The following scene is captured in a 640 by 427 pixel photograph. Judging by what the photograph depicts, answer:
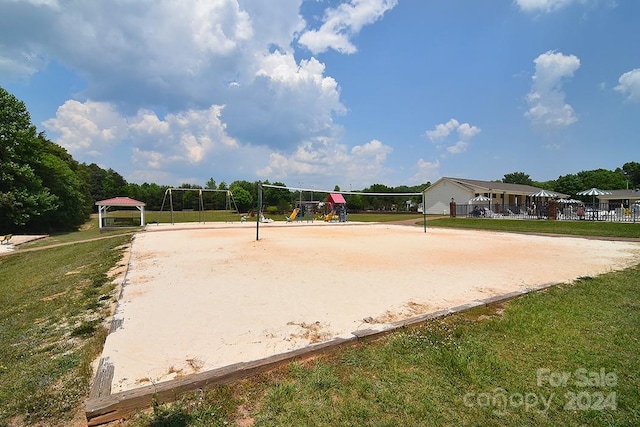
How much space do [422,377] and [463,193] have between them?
38.8 meters

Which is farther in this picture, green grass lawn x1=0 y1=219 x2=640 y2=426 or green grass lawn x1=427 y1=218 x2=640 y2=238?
green grass lawn x1=427 y1=218 x2=640 y2=238

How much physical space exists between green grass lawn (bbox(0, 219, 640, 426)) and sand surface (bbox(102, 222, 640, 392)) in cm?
42

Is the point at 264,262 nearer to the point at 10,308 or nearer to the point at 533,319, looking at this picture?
the point at 10,308

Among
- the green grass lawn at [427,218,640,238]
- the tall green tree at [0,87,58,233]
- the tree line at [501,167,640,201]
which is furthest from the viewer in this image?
the tree line at [501,167,640,201]

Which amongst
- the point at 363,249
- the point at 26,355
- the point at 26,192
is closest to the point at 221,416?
the point at 26,355

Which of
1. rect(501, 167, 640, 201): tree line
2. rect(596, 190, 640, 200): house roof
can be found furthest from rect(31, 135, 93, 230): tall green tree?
rect(501, 167, 640, 201): tree line

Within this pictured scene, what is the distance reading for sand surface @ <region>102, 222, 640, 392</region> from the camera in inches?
130

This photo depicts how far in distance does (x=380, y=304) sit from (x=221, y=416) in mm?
2965

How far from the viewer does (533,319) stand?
3947 mm

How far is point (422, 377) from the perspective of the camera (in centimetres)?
269

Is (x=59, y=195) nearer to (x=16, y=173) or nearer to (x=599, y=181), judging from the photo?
(x=16, y=173)

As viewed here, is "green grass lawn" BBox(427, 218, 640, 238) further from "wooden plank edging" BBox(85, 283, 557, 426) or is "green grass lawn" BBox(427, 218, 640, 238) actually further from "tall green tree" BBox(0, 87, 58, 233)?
"tall green tree" BBox(0, 87, 58, 233)

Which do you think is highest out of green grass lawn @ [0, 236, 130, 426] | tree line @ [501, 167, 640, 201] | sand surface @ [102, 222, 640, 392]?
tree line @ [501, 167, 640, 201]

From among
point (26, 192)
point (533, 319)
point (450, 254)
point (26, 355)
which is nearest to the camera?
point (26, 355)
